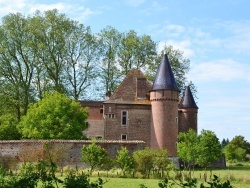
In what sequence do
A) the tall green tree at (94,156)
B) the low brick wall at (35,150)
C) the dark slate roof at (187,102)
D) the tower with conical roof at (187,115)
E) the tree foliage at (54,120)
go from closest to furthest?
the tall green tree at (94,156) → the low brick wall at (35,150) → the tree foliage at (54,120) → the tower with conical roof at (187,115) → the dark slate roof at (187,102)

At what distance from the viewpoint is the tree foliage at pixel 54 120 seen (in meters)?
33.5

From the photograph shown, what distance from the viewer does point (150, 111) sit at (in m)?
37.6

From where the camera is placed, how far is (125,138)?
38.0m

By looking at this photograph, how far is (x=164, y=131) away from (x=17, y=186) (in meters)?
31.2

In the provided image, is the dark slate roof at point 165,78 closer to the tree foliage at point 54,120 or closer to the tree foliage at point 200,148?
the tree foliage at point 200,148

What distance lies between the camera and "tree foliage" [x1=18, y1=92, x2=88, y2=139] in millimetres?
33531

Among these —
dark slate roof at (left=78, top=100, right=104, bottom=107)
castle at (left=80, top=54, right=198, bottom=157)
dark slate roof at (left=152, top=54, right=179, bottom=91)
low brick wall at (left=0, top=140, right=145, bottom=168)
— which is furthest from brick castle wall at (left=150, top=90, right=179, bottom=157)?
dark slate roof at (left=78, top=100, right=104, bottom=107)

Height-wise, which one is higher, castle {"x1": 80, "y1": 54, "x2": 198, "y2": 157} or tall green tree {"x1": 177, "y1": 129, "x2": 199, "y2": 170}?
castle {"x1": 80, "y1": 54, "x2": 198, "y2": 157}

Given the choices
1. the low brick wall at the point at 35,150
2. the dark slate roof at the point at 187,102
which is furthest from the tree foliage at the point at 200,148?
the low brick wall at the point at 35,150

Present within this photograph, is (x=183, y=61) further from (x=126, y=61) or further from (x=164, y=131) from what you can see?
(x=164, y=131)

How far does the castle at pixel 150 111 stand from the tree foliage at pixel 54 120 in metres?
3.66

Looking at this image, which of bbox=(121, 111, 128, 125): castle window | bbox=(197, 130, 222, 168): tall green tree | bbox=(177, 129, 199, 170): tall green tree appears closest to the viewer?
bbox=(177, 129, 199, 170): tall green tree

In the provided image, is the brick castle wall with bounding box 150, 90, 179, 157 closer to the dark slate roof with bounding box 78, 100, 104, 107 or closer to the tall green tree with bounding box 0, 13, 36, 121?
the dark slate roof with bounding box 78, 100, 104, 107

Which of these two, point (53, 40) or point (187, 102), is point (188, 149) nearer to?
point (187, 102)
